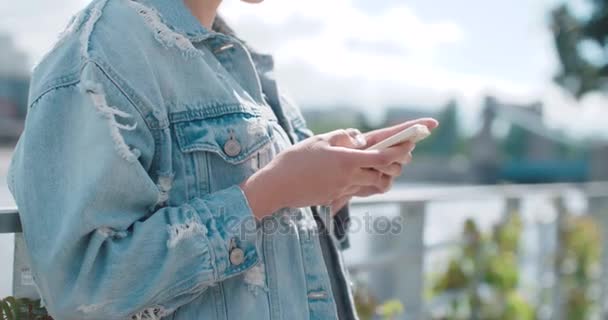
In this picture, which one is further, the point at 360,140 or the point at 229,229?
the point at 360,140

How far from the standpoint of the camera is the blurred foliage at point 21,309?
128cm

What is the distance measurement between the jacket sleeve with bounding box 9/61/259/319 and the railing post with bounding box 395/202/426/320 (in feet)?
6.28

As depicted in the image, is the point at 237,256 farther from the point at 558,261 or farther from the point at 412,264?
the point at 558,261

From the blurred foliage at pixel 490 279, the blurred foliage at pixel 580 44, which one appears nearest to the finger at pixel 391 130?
the blurred foliage at pixel 490 279

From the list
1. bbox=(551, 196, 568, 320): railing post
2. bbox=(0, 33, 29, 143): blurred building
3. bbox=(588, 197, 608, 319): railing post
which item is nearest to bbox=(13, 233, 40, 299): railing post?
bbox=(551, 196, 568, 320): railing post

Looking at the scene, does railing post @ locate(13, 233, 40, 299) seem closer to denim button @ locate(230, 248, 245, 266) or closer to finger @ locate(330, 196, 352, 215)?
denim button @ locate(230, 248, 245, 266)

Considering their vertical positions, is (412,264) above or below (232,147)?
below

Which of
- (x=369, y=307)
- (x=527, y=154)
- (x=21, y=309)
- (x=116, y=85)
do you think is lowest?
(x=527, y=154)

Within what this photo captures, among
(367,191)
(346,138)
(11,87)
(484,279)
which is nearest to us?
(346,138)

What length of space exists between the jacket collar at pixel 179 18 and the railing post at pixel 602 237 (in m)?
4.22

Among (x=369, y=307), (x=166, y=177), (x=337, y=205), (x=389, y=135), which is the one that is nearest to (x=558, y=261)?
(x=369, y=307)

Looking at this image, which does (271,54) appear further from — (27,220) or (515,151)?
(515,151)

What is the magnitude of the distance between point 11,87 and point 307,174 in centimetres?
1414

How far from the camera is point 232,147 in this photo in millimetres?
1133
